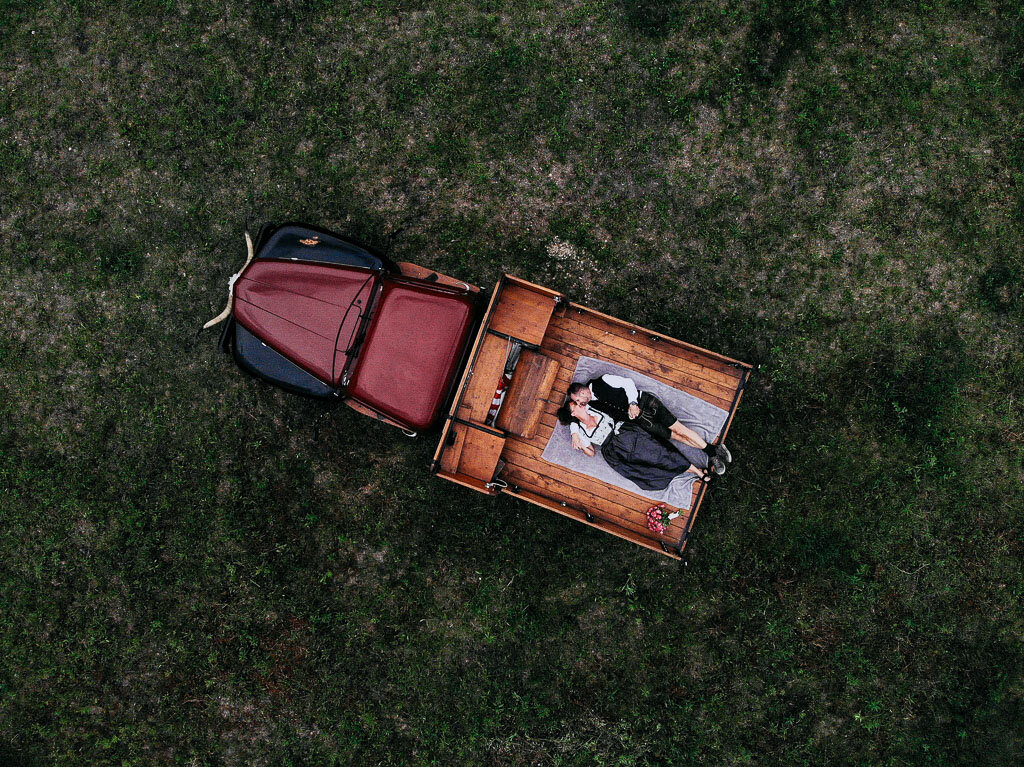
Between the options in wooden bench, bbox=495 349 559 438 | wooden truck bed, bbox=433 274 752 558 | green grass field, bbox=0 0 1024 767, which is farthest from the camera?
green grass field, bbox=0 0 1024 767

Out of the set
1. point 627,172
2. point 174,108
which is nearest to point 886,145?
point 627,172

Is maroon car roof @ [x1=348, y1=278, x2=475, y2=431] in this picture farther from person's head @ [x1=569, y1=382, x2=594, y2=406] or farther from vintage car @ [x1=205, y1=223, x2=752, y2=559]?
person's head @ [x1=569, y1=382, x2=594, y2=406]

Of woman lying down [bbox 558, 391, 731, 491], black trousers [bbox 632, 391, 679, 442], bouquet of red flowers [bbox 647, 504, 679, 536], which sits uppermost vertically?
black trousers [bbox 632, 391, 679, 442]

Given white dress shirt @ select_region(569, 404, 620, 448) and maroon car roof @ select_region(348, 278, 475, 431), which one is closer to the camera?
maroon car roof @ select_region(348, 278, 475, 431)

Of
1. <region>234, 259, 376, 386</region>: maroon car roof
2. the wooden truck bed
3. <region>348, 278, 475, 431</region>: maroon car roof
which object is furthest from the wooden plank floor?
<region>234, 259, 376, 386</region>: maroon car roof

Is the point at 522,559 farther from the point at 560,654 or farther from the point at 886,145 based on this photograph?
the point at 886,145

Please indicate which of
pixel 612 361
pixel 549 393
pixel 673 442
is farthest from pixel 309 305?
pixel 673 442
